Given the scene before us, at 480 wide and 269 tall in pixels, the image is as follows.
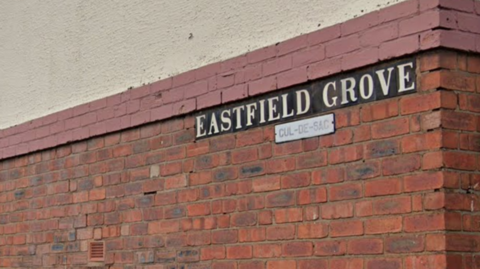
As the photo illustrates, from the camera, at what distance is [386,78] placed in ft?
16.5

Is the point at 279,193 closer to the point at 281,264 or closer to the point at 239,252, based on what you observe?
the point at 281,264

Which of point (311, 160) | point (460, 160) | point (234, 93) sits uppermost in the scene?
point (234, 93)

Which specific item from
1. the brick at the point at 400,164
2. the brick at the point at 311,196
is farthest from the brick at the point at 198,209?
the brick at the point at 400,164

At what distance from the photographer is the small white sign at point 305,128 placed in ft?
17.7

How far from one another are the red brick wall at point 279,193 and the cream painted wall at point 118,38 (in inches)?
18.5

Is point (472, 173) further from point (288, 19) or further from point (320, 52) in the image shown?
point (288, 19)

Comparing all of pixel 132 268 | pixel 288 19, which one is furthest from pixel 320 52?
pixel 132 268

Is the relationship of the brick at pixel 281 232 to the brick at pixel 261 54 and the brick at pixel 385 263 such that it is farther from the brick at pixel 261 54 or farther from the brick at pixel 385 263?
the brick at pixel 261 54

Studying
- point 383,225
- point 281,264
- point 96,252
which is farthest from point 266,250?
point 96,252

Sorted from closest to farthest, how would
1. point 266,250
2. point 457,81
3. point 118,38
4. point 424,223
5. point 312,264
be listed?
point 424,223, point 457,81, point 312,264, point 266,250, point 118,38

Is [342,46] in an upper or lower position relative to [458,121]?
upper

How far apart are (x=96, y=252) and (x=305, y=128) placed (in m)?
2.49

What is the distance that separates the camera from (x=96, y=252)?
7285mm

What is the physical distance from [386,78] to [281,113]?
0.88 meters
